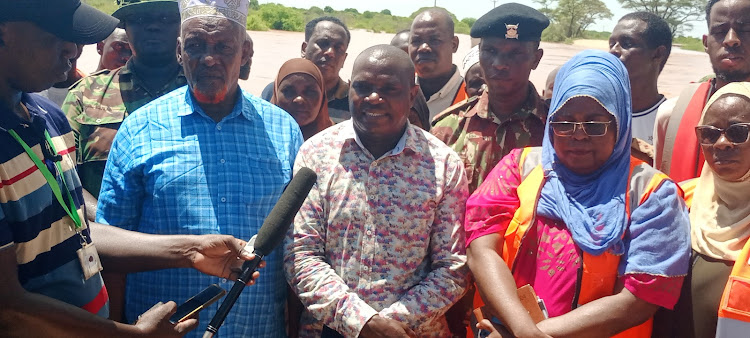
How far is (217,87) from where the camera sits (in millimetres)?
3332

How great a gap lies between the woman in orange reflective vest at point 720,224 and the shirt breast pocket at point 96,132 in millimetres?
3110

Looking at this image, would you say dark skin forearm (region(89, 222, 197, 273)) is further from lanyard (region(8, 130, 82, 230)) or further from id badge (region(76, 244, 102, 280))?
lanyard (region(8, 130, 82, 230))

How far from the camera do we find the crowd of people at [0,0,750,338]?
2.59 meters

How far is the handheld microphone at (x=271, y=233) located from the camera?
A: 219 cm

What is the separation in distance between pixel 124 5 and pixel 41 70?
2301 millimetres

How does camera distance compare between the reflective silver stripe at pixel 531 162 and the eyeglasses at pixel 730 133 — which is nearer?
the eyeglasses at pixel 730 133

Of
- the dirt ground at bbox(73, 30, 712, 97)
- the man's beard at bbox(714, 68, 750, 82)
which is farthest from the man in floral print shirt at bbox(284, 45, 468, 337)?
the dirt ground at bbox(73, 30, 712, 97)

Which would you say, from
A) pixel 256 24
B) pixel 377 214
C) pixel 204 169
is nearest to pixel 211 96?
pixel 204 169

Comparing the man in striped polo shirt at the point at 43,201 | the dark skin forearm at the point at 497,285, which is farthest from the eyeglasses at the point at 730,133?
the man in striped polo shirt at the point at 43,201

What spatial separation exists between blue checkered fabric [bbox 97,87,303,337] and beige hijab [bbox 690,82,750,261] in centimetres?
192

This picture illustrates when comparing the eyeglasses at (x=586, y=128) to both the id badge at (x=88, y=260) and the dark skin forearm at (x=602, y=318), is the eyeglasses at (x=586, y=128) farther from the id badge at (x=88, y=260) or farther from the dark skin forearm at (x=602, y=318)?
the id badge at (x=88, y=260)

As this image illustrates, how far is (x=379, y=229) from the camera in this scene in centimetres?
320

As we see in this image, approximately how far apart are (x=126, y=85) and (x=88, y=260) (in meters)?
2.12

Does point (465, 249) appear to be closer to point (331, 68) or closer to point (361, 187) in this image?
point (361, 187)
